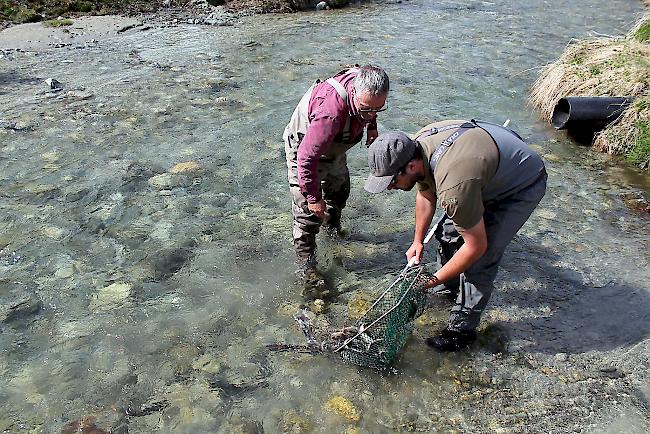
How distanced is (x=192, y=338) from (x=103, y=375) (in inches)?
31.7

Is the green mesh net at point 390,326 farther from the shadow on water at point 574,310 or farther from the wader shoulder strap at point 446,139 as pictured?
the shadow on water at point 574,310

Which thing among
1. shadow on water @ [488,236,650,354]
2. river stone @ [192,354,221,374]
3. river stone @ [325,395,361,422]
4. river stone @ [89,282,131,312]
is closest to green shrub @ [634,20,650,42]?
shadow on water @ [488,236,650,354]

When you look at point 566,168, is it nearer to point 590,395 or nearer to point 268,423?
point 590,395

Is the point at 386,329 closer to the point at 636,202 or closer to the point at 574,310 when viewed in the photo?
the point at 574,310

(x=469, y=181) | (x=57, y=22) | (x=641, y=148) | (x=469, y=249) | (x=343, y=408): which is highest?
(x=469, y=181)

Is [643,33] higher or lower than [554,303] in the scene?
higher

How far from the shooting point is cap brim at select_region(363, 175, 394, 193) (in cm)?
364

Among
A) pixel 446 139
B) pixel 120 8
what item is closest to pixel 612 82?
pixel 446 139

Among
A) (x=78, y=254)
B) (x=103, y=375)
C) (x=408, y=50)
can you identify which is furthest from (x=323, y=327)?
(x=408, y=50)

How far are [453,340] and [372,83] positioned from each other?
2.31m

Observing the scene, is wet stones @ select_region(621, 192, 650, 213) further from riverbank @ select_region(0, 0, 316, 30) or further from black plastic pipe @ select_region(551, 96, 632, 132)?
riverbank @ select_region(0, 0, 316, 30)

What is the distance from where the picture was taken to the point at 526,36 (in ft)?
48.1

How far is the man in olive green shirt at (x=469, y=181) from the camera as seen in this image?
3.58m

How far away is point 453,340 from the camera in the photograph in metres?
4.82
